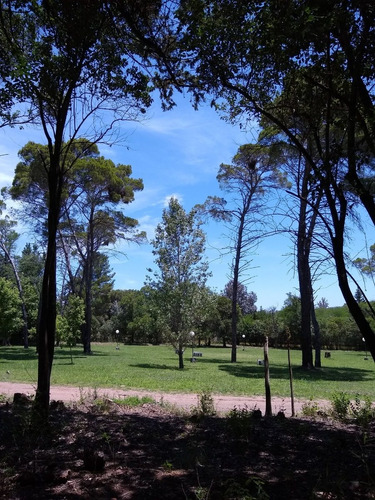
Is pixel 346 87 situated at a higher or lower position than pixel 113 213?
lower

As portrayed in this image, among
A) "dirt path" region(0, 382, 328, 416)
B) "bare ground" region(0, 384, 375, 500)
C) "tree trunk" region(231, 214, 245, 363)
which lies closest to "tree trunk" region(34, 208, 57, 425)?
"bare ground" region(0, 384, 375, 500)

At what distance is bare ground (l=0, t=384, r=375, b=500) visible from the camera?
3072 millimetres

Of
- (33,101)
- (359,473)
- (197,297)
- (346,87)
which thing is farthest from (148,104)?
(197,297)

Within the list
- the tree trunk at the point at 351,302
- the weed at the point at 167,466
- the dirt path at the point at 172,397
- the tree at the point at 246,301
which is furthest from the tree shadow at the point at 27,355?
the tree at the point at 246,301

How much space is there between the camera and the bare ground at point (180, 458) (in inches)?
121

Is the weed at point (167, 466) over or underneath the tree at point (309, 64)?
underneath

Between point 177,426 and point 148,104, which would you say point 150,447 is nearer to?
point 177,426

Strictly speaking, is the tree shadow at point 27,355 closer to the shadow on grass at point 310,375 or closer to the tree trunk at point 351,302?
the shadow on grass at point 310,375

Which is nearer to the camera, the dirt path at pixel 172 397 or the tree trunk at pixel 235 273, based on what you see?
the dirt path at pixel 172 397

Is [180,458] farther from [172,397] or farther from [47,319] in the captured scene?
[172,397]

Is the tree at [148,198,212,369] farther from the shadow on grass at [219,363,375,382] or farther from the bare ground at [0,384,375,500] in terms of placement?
the bare ground at [0,384,375,500]

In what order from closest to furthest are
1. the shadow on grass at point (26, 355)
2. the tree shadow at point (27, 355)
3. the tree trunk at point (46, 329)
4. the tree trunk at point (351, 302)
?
the tree trunk at point (351, 302) < the tree trunk at point (46, 329) < the tree shadow at point (27, 355) < the shadow on grass at point (26, 355)

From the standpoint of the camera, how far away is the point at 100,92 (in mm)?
5824

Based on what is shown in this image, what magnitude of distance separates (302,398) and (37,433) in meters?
7.69
